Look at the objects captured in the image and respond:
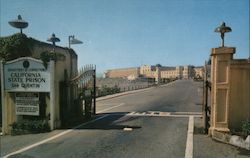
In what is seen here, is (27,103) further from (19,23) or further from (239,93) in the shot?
(239,93)

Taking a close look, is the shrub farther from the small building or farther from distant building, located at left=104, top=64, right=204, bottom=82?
distant building, located at left=104, top=64, right=204, bottom=82

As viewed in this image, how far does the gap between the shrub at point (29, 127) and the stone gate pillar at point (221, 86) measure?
6.31m

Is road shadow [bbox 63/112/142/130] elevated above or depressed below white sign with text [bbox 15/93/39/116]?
below

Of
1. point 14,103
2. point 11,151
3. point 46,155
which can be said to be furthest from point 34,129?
point 46,155

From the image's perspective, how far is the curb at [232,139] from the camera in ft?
26.0

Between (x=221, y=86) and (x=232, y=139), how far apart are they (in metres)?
1.67

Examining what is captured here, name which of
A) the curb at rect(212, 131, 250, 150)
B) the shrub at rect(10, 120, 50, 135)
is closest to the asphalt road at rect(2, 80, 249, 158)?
the curb at rect(212, 131, 250, 150)

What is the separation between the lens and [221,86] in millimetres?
9109

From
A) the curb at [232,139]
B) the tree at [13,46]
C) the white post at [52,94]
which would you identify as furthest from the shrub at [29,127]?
the curb at [232,139]

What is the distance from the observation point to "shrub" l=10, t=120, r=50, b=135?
11266mm

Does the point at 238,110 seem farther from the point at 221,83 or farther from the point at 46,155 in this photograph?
the point at 46,155

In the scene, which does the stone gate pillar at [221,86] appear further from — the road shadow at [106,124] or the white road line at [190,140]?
the road shadow at [106,124]

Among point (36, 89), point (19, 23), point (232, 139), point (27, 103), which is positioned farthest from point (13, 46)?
point (232, 139)

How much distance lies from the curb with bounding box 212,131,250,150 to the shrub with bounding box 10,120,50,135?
6280 millimetres
